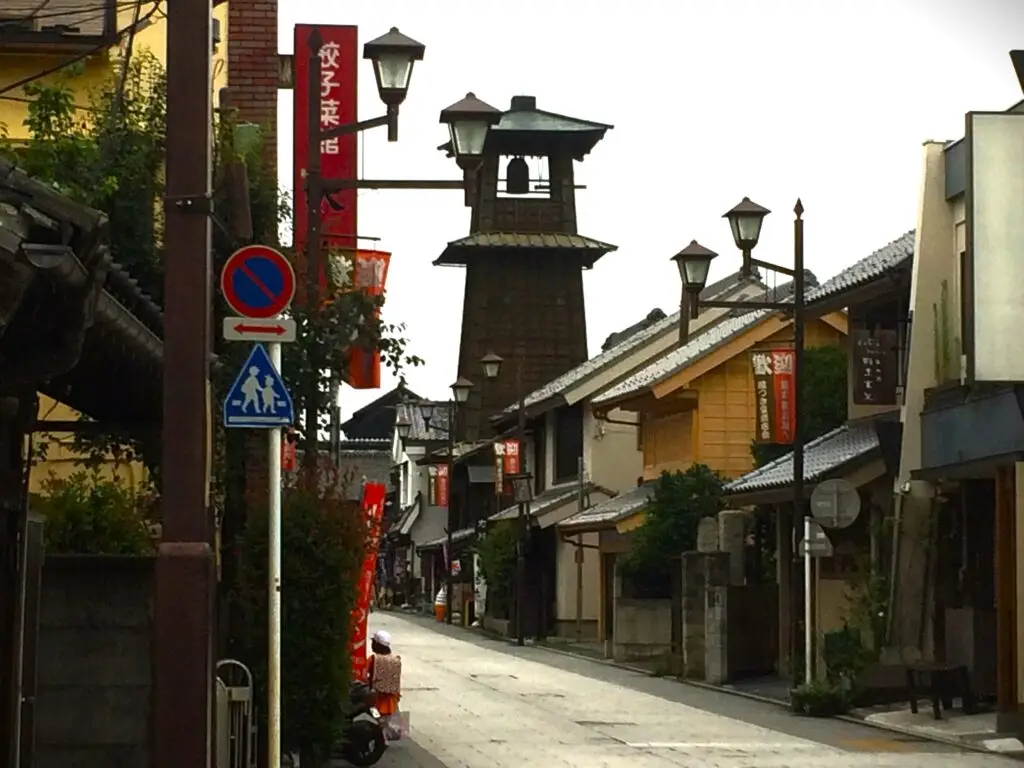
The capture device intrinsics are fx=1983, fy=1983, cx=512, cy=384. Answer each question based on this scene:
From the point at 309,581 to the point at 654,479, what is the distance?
1306 inches

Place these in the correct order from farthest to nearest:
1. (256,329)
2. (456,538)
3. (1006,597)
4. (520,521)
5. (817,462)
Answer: (456,538), (520,521), (817,462), (1006,597), (256,329)

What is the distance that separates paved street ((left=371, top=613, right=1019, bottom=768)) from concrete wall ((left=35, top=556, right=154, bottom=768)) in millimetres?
5991

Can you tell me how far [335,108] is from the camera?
24.4m

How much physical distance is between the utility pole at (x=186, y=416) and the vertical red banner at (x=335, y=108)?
43.1 ft

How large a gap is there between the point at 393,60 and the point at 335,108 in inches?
272

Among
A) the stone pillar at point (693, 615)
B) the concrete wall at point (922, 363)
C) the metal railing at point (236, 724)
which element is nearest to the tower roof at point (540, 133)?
the stone pillar at point (693, 615)

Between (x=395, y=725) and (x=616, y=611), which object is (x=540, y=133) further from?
(x=395, y=725)

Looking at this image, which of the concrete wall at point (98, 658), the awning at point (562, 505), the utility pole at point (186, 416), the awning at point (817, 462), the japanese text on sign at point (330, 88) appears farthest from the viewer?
the awning at point (562, 505)

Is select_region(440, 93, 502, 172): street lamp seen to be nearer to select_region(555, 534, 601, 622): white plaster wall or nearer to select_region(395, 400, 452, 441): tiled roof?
select_region(555, 534, 601, 622): white plaster wall

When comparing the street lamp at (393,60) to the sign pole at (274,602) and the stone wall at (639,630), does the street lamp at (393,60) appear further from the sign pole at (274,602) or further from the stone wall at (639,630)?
the stone wall at (639,630)

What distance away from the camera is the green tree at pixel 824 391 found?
121 ft

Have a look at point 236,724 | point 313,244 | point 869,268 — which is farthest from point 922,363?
point 236,724

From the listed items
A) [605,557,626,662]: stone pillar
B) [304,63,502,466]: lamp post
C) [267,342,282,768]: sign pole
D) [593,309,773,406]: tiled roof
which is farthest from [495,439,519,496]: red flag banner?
[267,342,282,768]: sign pole

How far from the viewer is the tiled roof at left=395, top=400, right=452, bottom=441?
308 ft
